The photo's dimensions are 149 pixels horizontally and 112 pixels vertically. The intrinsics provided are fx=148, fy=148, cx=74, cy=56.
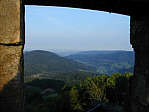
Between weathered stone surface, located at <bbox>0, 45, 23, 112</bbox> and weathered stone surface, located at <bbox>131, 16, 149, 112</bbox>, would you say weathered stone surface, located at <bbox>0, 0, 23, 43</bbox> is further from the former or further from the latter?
weathered stone surface, located at <bbox>131, 16, 149, 112</bbox>

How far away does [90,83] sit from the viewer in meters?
23.6

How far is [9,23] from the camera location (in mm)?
Result: 1578

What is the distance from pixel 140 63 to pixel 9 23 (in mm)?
2169

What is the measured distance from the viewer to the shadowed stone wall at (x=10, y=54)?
61.8 inches

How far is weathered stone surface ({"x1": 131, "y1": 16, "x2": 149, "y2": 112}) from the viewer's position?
247cm

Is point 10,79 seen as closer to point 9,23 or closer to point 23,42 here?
point 23,42

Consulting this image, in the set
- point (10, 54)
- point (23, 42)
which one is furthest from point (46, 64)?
point (10, 54)

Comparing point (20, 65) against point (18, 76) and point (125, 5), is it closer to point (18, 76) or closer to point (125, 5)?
point (18, 76)

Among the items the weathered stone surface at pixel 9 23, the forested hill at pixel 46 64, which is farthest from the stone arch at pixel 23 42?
the forested hill at pixel 46 64

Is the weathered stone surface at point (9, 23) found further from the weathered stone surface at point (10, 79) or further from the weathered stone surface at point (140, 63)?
the weathered stone surface at point (140, 63)

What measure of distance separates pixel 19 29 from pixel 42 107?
24.4 m

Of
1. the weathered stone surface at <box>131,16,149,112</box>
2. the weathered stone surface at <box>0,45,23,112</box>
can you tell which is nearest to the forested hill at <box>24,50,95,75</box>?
the weathered stone surface at <box>131,16,149,112</box>

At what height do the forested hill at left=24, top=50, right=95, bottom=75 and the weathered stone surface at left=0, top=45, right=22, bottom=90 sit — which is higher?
A: the weathered stone surface at left=0, top=45, right=22, bottom=90

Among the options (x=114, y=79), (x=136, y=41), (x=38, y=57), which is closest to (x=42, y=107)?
(x=114, y=79)
